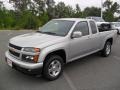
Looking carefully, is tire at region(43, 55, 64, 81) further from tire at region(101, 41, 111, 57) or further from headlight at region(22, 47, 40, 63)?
tire at region(101, 41, 111, 57)

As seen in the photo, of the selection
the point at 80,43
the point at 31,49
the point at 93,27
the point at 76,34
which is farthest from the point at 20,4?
the point at 31,49

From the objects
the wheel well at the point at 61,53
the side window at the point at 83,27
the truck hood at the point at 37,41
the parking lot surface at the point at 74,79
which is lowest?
the parking lot surface at the point at 74,79

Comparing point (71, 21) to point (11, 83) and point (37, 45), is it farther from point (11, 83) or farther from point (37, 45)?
point (11, 83)

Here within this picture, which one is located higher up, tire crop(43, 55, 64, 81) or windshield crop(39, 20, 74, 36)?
windshield crop(39, 20, 74, 36)

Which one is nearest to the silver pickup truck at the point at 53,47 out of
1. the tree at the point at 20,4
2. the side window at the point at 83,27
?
the side window at the point at 83,27

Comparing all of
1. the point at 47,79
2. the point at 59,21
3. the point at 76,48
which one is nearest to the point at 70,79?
the point at 47,79

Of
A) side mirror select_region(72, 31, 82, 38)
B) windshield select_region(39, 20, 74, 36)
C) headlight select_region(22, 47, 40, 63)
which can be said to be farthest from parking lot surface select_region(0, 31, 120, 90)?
windshield select_region(39, 20, 74, 36)

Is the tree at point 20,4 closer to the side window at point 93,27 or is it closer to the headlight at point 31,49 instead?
the side window at point 93,27

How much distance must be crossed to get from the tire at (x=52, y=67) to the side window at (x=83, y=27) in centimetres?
121

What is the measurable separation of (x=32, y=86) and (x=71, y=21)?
2.43m

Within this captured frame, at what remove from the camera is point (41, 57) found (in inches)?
155

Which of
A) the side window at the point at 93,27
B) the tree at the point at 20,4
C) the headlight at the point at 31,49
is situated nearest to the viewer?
the headlight at the point at 31,49

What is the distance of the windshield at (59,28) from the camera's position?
15.9 feet

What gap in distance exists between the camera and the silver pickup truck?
3.93 meters
